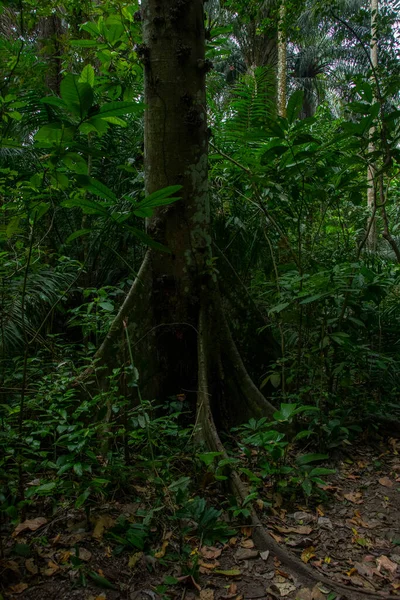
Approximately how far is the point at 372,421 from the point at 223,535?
1638mm

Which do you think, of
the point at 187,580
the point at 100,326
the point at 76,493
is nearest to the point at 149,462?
the point at 76,493

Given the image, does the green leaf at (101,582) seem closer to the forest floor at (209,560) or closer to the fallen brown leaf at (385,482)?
the forest floor at (209,560)

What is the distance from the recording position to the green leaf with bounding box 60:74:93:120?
1293 mm

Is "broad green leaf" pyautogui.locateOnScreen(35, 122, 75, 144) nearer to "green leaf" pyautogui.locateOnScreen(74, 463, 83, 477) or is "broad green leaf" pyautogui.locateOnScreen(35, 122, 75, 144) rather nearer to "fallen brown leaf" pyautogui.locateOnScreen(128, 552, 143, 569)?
"green leaf" pyautogui.locateOnScreen(74, 463, 83, 477)

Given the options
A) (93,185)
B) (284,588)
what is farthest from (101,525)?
(93,185)

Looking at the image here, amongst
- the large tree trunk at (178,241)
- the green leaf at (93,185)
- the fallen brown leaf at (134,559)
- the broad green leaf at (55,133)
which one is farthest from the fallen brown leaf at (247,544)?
the broad green leaf at (55,133)

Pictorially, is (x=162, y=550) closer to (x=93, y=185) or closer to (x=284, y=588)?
(x=284, y=588)

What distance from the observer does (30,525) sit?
2.03m

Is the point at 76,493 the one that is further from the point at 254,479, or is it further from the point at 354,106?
the point at 354,106

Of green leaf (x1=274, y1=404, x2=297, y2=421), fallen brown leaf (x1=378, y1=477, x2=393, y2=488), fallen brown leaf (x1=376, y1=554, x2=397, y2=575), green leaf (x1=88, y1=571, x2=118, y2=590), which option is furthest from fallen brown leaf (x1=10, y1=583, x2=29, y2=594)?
fallen brown leaf (x1=378, y1=477, x2=393, y2=488)

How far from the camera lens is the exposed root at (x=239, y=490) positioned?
73.4 inches

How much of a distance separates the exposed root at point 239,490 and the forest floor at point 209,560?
0.03m

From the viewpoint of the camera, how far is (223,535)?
7.00 feet

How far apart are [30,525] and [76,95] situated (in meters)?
1.80
